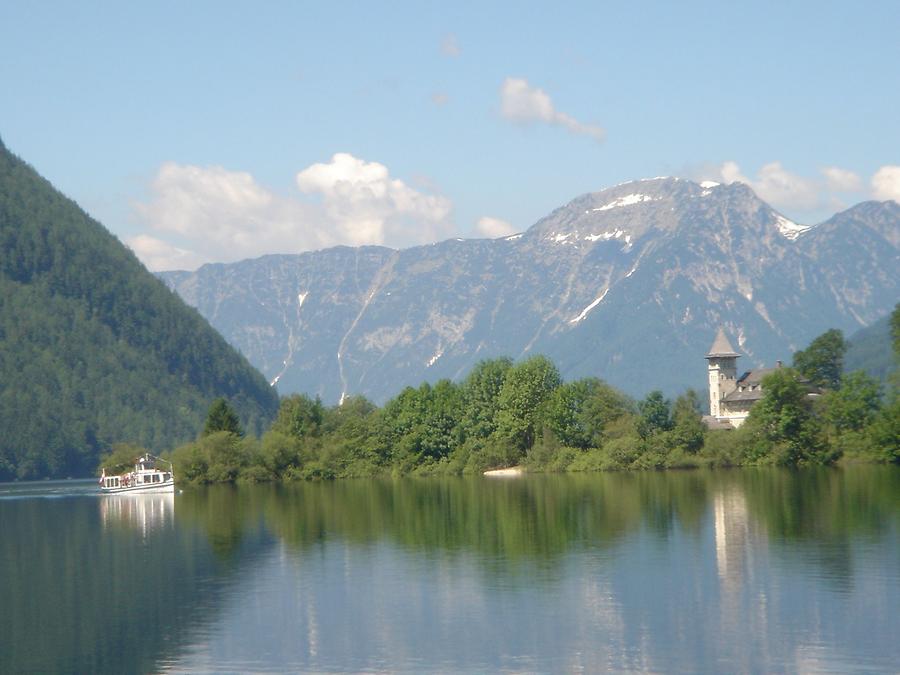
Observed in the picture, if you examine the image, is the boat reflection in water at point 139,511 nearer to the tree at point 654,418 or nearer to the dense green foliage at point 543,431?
the dense green foliage at point 543,431

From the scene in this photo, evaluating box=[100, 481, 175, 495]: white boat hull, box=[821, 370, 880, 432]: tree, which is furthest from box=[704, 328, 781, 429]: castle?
box=[100, 481, 175, 495]: white boat hull

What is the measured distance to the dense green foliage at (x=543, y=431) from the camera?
13362 cm

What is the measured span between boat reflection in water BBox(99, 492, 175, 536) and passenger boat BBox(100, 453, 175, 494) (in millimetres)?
2432

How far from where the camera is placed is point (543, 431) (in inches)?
5910

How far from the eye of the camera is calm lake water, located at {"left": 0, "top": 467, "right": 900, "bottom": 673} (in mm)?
37781

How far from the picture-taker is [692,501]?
87562 millimetres

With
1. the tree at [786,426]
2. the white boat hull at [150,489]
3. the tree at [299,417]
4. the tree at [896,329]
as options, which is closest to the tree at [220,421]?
the tree at [299,417]

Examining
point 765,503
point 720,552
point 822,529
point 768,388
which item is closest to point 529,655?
point 720,552

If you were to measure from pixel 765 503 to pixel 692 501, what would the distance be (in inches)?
238

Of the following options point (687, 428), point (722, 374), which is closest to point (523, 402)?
point (687, 428)

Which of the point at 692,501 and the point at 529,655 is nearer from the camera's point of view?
the point at 529,655

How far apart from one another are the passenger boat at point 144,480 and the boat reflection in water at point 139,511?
243cm

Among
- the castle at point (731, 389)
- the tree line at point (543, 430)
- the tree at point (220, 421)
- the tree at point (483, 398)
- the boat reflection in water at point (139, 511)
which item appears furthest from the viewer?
the castle at point (731, 389)

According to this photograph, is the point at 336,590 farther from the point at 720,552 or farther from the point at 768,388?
the point at 768,388
